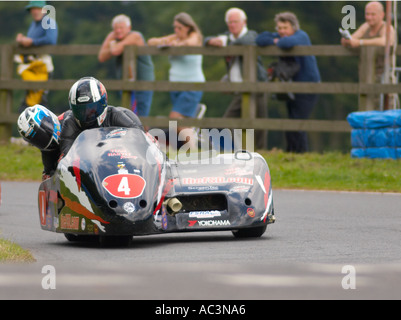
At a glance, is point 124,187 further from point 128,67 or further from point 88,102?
point 128,67

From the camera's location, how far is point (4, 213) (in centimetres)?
1227

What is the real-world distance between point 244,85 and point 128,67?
1.89 metres

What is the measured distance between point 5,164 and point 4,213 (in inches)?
182

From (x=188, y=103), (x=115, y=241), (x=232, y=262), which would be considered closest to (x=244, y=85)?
(x=188, y=103)

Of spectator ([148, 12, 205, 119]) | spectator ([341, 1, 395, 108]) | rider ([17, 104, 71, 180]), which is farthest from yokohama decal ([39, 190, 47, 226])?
spectator ([148, 12, 205, 119])

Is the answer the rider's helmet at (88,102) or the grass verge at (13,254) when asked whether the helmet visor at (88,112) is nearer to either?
the rider's helmet at (88,102)

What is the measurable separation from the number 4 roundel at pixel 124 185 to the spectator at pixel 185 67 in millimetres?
8270

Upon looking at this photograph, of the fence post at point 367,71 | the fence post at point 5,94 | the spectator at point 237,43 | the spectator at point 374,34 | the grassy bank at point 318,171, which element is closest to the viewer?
the grassy bank at point 318,171

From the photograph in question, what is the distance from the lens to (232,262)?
27.5ft

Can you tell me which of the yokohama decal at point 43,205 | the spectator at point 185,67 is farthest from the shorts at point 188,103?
the yokohama decal at point 43,205

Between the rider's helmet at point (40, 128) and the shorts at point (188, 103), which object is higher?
the rider's helmet at point (40, 128)

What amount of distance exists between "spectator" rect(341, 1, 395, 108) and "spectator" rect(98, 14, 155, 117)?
124 inches

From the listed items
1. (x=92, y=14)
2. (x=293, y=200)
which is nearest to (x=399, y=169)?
(x=293, y=200)

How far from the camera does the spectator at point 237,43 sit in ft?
55.1
